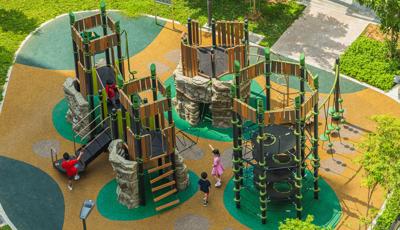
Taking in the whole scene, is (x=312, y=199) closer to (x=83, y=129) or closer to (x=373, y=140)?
(x=373, y=140)

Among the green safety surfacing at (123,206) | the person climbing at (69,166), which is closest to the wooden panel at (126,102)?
the person climbing at (69,166)

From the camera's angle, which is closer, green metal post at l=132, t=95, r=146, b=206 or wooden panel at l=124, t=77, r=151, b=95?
green metal post at l=132, t=95, r=146, b=206

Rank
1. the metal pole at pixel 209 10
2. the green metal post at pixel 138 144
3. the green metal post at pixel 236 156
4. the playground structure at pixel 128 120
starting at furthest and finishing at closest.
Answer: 1. the metal pole at pixel 209 10
2. the playground structure at pixel 128 120
3. the green metal post at pixel 138 144
4. the green metal post at pixel 236 156

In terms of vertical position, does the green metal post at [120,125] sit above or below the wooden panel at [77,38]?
below

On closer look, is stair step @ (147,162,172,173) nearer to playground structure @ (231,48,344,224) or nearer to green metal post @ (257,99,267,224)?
playground structure @ (231,48,344,224)

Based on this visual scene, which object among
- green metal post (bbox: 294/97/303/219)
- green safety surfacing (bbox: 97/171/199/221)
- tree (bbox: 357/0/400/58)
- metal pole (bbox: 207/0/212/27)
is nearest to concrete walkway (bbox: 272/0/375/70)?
tree (bbox: 357/0/400/58)

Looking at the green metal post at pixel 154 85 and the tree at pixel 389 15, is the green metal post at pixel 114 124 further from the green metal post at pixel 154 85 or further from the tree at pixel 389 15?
the tree at pixel 389 15

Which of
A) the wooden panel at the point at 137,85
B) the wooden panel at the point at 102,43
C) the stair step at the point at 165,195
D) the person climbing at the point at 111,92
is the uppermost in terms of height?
the wooden panel at the point at 102,43
